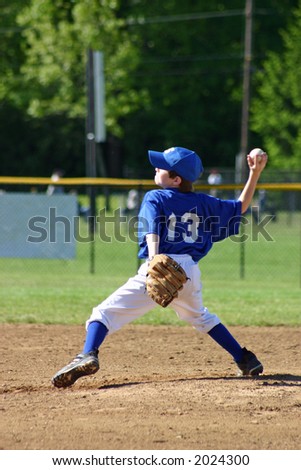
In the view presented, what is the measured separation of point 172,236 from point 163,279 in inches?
16.2

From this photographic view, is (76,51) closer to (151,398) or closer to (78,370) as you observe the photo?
(78,370)

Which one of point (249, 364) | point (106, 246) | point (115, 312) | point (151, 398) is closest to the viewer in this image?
point (151, 398)

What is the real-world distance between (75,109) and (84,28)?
403cm

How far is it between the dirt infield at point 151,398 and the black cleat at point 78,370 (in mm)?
83

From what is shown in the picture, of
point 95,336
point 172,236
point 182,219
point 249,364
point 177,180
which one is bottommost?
point 249,364

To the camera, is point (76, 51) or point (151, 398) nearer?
point (151, 398)

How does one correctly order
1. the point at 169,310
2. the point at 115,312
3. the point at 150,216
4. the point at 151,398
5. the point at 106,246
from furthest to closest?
the point at 106,246 < the point at 169,310 < the point at 115,312 < the point at 150,216 < the point at 151,398

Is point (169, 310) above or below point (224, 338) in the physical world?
below

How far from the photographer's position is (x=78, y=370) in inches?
228

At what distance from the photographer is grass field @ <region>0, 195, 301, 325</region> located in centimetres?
1009

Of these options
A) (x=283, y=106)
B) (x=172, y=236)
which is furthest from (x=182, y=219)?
(x=283, y=106)

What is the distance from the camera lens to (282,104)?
123ft

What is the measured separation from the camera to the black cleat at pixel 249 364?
20.7 ft

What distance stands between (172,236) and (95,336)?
0.85 m
